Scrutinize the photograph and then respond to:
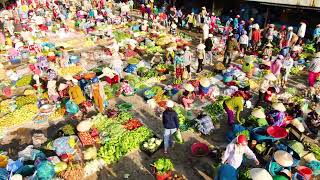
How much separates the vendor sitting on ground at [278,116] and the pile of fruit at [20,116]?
10.0 m

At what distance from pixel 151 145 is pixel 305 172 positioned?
16.5 ft

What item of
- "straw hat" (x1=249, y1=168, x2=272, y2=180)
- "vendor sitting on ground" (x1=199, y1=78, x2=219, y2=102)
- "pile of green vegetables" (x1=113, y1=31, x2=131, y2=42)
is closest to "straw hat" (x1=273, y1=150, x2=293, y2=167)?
"straw hat" (x1=249, y1=168, x2=272, y2=180)

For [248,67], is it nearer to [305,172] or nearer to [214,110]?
[214,110]

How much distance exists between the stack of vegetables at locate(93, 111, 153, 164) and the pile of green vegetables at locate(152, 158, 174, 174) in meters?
1.45

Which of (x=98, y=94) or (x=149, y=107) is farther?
(x=149, y=107)

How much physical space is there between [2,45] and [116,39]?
7914mm

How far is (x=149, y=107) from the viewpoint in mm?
13734

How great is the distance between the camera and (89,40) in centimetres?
2286

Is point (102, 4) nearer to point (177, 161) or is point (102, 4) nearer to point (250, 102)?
point (250, 102)

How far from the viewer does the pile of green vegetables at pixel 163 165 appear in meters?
9.59

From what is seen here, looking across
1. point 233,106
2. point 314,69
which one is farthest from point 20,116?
point 314,69

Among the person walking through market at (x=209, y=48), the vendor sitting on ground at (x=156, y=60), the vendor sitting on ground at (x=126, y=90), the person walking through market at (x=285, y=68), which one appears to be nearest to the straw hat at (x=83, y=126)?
the vendor sitting on ground at (x=126, y=90)

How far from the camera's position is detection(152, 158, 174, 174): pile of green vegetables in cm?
959

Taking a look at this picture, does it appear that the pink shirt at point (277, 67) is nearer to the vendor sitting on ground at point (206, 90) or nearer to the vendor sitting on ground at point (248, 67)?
the vendor sitting on ground at point (248, 67)
